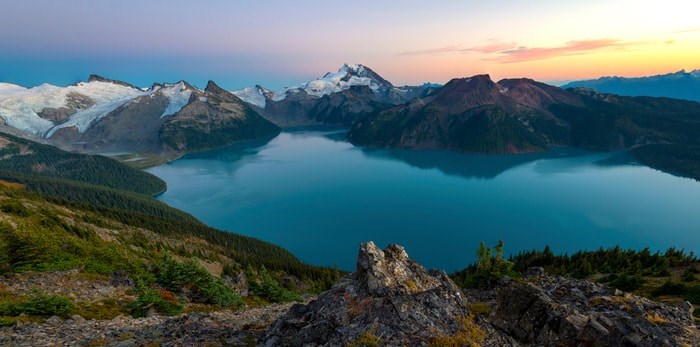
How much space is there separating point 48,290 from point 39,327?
31.1ft

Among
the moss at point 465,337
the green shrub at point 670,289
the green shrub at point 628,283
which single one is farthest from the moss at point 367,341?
the green shrub at point 628,283

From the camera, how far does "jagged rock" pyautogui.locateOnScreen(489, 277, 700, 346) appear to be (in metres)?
13.9

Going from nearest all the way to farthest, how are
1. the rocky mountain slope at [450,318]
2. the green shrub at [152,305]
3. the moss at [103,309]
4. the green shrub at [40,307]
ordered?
the rocky mountain slope at [450,318] < the green shrub at [40,307] < the moss at [103,309] < the green shrub at [152,305]

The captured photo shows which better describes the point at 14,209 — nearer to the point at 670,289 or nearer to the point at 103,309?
the point at 103,309

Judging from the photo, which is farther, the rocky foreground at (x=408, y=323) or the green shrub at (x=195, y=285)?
the green shrub at (x=195, y=285)

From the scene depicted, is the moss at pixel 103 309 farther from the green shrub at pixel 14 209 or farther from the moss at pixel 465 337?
the green shrub at pixel 14 209

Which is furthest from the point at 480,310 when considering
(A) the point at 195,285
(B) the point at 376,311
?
(A) the point at 195,285

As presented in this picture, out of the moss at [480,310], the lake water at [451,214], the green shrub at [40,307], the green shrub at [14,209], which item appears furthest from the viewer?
the lake water at [451,214]

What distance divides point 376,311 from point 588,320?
8.86 m

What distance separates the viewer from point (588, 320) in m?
15.2

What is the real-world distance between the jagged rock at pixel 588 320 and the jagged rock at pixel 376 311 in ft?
8.07

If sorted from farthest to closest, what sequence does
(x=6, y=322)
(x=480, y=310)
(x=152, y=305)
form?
(x=152, y=305), (x=480, y=310), (x=6, y=322)

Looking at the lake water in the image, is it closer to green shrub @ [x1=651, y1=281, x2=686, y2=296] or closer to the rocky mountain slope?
green shrub @ [x1=651, y1=281, x2=686, y2=296]

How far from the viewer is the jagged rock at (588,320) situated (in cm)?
1392
